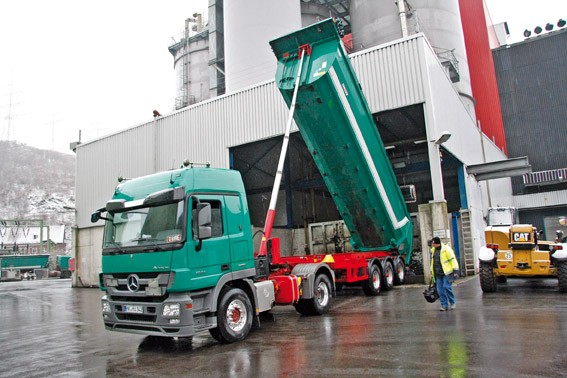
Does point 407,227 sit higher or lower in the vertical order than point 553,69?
lower

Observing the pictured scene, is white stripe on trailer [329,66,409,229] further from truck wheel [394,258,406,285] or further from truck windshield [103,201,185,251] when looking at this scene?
truck windshield [103,201,185,251]

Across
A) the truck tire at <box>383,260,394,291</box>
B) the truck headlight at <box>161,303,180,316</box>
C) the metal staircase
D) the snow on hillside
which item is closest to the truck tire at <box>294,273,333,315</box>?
the truck headlight at <box>161,303,180,316</box>

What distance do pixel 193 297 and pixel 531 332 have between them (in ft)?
17.0

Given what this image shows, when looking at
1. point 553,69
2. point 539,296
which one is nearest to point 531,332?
point 539,296

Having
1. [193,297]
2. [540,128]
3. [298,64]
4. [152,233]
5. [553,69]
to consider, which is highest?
[553,69]

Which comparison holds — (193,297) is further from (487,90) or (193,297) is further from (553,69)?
(553,69)

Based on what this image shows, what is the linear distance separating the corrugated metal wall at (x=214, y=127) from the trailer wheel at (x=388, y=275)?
550cm

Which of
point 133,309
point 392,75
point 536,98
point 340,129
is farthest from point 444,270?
point 536,98

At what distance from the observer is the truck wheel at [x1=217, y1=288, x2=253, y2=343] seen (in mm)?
6766

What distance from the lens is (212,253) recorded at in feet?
22.0

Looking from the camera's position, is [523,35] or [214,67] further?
[523,35]

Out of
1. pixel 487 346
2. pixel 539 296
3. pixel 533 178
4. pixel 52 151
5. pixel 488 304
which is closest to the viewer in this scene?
pixel 487 346

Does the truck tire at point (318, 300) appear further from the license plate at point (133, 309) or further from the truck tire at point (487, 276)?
the truck tire at point (487, 276)

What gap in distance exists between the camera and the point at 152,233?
6.64 meters
